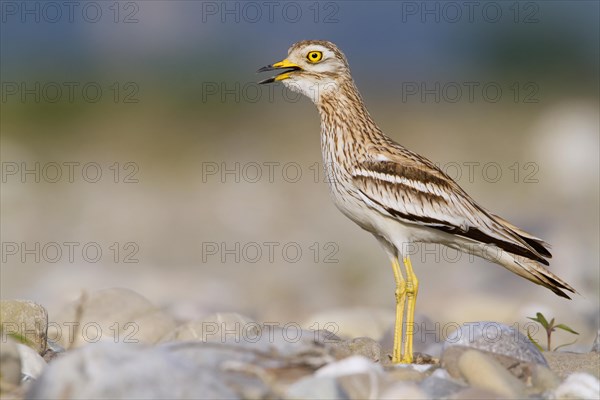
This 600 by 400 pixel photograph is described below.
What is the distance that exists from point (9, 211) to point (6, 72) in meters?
12.5

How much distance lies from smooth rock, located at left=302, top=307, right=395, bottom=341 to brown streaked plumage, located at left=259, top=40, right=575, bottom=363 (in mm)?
1617

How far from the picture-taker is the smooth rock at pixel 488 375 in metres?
5.08

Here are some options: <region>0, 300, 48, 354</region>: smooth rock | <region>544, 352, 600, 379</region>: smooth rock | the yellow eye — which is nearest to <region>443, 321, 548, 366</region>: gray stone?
<region>544, 352, 600, 379</region>: smooth rock

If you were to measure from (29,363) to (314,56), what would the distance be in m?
3.07

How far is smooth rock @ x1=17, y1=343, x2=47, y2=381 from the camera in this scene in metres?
5.47

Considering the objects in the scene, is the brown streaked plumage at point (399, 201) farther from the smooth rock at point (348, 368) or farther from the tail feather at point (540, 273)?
the smooth rock at point (348, 368)

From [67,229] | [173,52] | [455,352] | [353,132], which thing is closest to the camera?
[455,352]

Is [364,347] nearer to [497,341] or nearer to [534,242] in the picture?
[497,341]

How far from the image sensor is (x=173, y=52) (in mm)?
36625

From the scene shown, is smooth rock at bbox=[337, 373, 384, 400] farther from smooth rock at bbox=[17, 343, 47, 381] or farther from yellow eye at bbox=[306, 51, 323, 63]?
yellow eye at bbox=[306, 51, 323, 63]

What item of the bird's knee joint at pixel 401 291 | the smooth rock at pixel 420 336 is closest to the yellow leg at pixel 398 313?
the bird's knee joint at pixel 401 291

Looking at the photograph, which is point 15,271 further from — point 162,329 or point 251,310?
point 162,329

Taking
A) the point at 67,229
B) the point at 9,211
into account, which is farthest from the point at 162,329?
the point at 9,211

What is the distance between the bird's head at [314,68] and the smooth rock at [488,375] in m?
2.76
